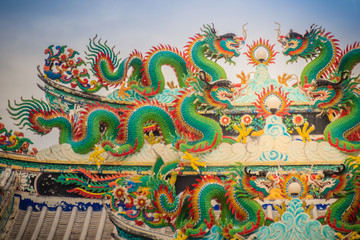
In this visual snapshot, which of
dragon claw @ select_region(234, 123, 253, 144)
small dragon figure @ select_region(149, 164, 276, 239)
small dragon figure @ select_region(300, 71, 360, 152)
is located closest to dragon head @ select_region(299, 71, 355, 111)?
small dragon figure @ select_region(300, 71, 360, 152)

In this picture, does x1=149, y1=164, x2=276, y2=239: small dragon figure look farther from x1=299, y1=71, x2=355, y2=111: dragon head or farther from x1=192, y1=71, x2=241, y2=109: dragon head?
x1=299, y1=71, x2=355, y2=111: dragon head

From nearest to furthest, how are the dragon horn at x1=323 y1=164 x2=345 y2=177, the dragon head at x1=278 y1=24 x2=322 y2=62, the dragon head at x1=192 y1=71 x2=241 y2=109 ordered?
the dragon horn at x1=323 y1=164 x2=345 y2=177 < the dragon head at x1=192 y1=71 x2=241 y2=109 < the dragon head at x1=278 y1=24 x2=322 y2=62

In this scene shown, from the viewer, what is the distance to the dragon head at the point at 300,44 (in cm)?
763

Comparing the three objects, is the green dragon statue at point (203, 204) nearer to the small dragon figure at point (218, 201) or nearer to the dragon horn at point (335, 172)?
the small dragon figure at point (218, 201)

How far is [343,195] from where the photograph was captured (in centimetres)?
599

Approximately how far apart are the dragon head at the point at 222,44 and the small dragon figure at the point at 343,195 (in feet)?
8.07

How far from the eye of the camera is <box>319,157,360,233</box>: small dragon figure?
5.83 metres

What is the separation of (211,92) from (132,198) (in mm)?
1874

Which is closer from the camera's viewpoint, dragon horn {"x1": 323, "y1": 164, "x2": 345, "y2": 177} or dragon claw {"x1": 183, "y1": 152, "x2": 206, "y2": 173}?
dragon horn {"x1": 323, "y1": 164, "x2": 345, "y2": 177}

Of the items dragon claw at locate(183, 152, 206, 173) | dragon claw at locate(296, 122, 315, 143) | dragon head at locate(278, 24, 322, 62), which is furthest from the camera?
dragon head at locate(278, 24, 322, 62)

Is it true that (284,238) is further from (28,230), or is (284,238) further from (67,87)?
(67,87)

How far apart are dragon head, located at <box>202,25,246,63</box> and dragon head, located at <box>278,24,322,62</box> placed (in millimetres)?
664

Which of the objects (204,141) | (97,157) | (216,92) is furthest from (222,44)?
(97,157)

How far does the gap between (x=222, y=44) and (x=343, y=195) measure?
9.78 ft
